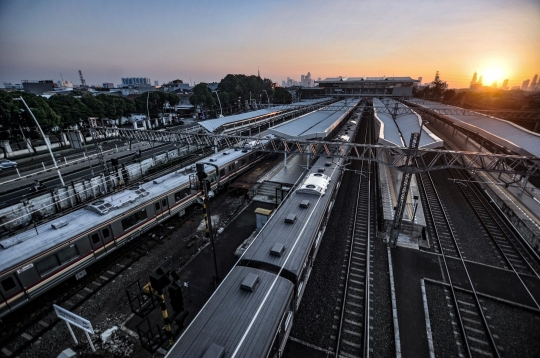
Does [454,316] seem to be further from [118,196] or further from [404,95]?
[404,95]

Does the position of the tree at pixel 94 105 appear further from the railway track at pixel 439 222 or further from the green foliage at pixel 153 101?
the railway track at pixel 439 222

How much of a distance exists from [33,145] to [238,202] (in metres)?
46.7

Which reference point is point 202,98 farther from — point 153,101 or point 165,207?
point 165,207

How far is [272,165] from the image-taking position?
36750 mm

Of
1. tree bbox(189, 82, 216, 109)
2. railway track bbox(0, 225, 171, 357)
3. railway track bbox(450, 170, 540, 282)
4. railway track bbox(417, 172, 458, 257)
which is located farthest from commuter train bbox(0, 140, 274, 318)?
tree bbox(189, 82, 216, 109)

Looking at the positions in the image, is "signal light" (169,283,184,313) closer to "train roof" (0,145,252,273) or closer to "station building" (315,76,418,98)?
"train roof" (0,145,252,273)

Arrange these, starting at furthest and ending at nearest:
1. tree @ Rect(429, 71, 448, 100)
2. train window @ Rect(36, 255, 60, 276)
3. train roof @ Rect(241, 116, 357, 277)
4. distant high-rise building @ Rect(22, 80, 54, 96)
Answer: tree @ Rect(429, 71, 448, 100) → distant high-rise building @ Rect(22, 80, 54, 96) → train window @ Rect(36, 255, 60, 276) → train roof @ Rect(241, 116, 357, 277)

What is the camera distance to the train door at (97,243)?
1601cm

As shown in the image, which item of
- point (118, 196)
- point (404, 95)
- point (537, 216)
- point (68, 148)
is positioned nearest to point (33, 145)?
point (68, 148)

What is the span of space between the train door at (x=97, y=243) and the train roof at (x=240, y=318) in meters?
11.0

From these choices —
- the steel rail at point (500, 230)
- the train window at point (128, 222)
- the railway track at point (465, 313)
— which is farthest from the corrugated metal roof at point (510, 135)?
the train window at point (128, 222)

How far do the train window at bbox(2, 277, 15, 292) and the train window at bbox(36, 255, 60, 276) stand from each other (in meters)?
1.12

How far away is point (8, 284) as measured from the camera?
12445 mm

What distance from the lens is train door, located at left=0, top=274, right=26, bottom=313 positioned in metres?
12.3
